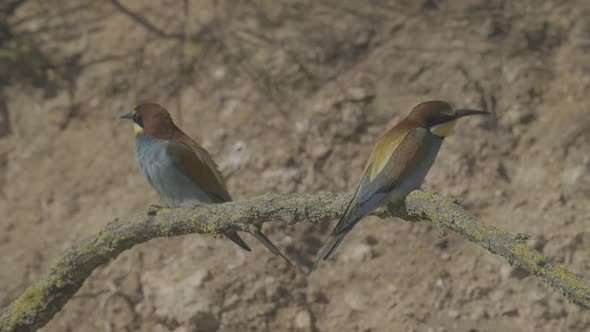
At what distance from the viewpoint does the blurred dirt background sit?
10.4ft

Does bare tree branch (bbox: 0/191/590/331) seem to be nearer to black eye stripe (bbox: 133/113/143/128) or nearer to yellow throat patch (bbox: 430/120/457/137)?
yellow throat patch (bbox: 430/120/457/137)

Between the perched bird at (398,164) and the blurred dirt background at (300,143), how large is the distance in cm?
91

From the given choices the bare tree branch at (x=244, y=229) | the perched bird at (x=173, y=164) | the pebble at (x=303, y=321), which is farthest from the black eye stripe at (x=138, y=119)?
the pebble at (x=303, y=321)

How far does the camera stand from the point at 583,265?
3.08 metres

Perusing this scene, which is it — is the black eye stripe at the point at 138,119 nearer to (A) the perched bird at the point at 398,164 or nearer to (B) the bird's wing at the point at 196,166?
(B) the bird's wing at the point at 196,166

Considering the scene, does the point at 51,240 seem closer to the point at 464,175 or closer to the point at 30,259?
the point at 30,259

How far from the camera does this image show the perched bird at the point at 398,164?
2.06 m

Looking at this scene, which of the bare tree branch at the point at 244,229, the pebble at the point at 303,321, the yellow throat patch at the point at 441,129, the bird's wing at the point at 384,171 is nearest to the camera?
the bare tree branch at the point at 244,229

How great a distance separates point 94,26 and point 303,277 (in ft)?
6.74

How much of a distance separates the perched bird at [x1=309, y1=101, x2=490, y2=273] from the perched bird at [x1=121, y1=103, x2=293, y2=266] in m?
0.77

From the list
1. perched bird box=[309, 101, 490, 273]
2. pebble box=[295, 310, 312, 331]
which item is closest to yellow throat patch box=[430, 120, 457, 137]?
perched bird box=[309, 101, 490, 273]

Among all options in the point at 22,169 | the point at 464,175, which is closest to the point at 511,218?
the point at 464,175

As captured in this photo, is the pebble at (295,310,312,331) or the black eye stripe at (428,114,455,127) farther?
the pebble at (295,310,312,331)

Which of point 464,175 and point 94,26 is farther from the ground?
point 94,26
